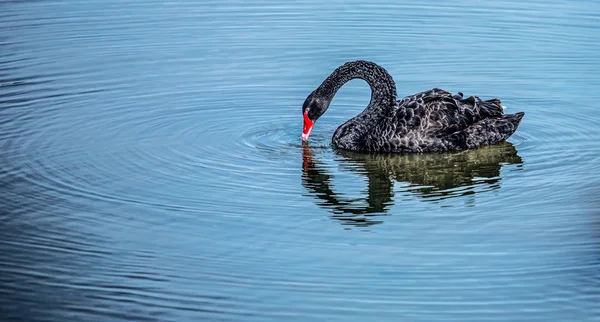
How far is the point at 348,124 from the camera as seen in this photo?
33.2ft

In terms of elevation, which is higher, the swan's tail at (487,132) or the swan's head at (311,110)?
the swan's head at (311,110)

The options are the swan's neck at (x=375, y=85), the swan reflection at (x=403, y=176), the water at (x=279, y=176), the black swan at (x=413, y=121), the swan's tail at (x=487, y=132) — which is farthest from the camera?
the swan's neck at (x=375, y=85)

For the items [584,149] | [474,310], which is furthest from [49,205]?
[584,149]

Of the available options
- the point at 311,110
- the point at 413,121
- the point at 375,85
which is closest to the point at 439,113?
the point at 413,121

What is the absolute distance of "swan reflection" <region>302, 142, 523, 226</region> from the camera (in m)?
8.38

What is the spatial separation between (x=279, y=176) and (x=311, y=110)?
1.32 m

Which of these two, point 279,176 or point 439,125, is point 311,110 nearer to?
point 439,125

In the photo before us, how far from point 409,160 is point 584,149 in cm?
155

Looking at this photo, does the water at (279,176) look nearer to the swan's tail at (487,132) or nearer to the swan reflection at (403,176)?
the swan reflection at (403,176)

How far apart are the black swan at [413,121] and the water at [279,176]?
186mm

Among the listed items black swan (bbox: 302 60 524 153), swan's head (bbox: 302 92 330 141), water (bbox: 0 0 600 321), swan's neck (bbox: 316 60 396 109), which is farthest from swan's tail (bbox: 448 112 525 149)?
swan's head (bbox: 302 92 330 141)

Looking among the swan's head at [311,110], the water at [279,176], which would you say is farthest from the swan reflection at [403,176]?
the swan's head at [311,110]

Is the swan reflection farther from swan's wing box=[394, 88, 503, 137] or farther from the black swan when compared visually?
swan's wing box=[394, 88, 503, 137]

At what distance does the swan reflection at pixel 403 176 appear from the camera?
838 centimetres
